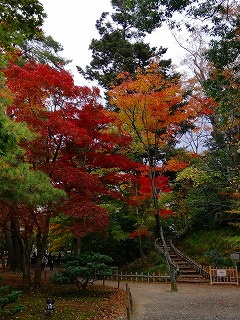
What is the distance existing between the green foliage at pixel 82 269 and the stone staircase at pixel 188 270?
5.59 metres

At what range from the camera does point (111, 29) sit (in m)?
25.3

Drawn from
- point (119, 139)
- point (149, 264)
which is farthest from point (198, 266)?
point (119, 139)

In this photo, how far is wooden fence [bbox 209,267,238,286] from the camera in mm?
14086

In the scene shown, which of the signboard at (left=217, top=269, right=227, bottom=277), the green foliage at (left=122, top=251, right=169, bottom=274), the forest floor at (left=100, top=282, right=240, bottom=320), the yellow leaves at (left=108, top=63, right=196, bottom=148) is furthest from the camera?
the green foliage at (left=122, top=251, right=169, bottom=274)

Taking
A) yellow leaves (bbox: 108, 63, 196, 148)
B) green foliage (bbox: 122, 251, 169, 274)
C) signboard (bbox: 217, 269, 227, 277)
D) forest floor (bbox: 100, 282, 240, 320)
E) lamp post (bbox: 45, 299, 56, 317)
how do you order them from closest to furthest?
lamp post (bbox: 45, 299, 56, 317)
forest floor (bbox: 100, 282, 240, 320)
yellow leaves (bbox: 108, 63, 196, 148)
signboard (bbox: 217, 269, 227, 277)
green foliage (bbox: 122, 251, 169, 274)

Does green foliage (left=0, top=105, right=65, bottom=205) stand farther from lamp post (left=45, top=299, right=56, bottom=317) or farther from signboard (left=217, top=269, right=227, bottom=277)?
signboard (left=217, top=269, right=227, bottom=277)

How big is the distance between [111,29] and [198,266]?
19449 millimetres

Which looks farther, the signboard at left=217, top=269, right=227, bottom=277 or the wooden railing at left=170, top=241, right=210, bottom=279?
the wooden railing at left=170, top=241, right=210, bottom=279

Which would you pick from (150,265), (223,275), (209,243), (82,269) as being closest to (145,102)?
(82,269)

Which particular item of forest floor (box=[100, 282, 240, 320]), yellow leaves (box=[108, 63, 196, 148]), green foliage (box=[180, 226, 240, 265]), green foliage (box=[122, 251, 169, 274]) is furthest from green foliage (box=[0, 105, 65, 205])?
green foliage (box=[180, 226, 240, 265])

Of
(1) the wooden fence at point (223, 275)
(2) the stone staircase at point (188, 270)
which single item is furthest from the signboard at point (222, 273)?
(2) the stone staircase at point (188, 270)

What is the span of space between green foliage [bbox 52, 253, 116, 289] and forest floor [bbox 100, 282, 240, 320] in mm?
1613

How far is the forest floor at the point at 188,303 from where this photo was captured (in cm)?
796

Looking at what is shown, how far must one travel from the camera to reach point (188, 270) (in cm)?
1680
